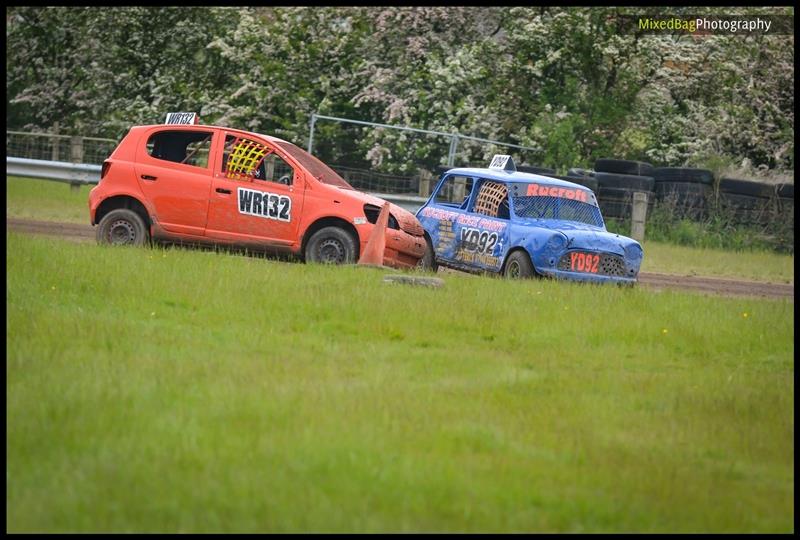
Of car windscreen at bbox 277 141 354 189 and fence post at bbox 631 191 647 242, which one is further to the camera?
fence post at bbox 631 191 647 242

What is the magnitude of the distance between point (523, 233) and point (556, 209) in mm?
1027

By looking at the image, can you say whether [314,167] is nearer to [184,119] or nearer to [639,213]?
[184,119]

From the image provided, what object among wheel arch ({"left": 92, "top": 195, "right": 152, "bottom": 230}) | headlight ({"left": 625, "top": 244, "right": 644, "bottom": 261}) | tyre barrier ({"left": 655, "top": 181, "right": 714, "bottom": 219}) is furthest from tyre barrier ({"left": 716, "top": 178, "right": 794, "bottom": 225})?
wheel arch ({"left": 92, "top": 195, "right": 152, "bottom": 230})

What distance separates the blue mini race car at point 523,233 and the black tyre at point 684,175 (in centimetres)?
827

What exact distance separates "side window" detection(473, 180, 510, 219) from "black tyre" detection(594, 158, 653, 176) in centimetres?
887

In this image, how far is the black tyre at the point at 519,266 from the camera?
555 inches

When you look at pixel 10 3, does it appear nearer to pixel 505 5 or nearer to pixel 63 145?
pixel 63 145

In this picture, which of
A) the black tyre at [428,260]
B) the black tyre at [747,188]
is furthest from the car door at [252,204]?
the black tyre at [747,188]

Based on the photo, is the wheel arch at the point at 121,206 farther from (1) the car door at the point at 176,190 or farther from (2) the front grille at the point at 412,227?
(2) the front grille at the point at 412,227

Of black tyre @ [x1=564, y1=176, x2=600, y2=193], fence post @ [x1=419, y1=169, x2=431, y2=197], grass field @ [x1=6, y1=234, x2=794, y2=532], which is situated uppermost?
black tyre @ [x1=564, y1=176, x2=600, y2=193]

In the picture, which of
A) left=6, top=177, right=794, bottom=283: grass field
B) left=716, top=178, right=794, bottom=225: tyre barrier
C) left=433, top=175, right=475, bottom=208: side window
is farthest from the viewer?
left=716, top=178, right=794, bottom=225: tyre barrier

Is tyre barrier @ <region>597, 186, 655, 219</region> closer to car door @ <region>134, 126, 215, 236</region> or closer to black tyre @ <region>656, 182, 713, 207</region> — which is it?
black tyre @ <region>656, 182, 713, 207</region>

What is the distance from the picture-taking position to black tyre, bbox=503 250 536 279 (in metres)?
14.1

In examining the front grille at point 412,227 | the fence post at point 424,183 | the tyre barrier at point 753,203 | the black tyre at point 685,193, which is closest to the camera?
the front grille at point 412,227
